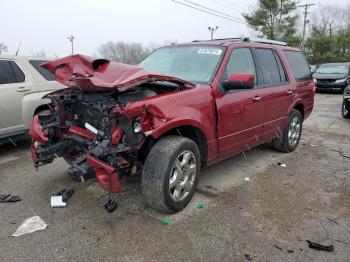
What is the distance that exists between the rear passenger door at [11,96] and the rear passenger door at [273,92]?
411 centimetres

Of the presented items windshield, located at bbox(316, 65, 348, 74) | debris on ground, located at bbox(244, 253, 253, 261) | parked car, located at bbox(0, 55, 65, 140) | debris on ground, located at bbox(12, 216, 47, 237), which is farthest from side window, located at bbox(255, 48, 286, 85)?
windshield, located at bbox(316, 65, 348, 74)

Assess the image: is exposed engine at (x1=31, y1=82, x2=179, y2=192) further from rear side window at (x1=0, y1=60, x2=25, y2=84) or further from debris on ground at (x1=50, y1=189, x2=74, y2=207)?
rear side window at (x1=0, y1=60, x2=25, y2=84)

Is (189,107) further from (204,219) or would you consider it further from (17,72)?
(17,72)

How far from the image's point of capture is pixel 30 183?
4629 mm

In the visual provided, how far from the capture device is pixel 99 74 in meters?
3.52

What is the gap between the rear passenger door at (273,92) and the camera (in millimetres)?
5125

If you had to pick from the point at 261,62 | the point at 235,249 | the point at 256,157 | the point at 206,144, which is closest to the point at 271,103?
the point at 261,62

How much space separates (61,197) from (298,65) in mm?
4728

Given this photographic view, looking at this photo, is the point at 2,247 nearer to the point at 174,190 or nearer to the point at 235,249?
the point at 174,190

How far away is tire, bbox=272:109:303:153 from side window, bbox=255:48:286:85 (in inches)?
33.9

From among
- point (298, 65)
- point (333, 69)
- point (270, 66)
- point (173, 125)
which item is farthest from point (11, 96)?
point (333, 69)

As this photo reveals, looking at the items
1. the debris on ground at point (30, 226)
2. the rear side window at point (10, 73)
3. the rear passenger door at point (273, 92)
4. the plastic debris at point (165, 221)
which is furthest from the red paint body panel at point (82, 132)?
the rear side window at point (10, 73)

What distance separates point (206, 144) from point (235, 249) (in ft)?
4.42

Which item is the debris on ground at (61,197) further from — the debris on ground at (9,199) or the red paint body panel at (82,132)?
the red paint body panel at (82,132)
